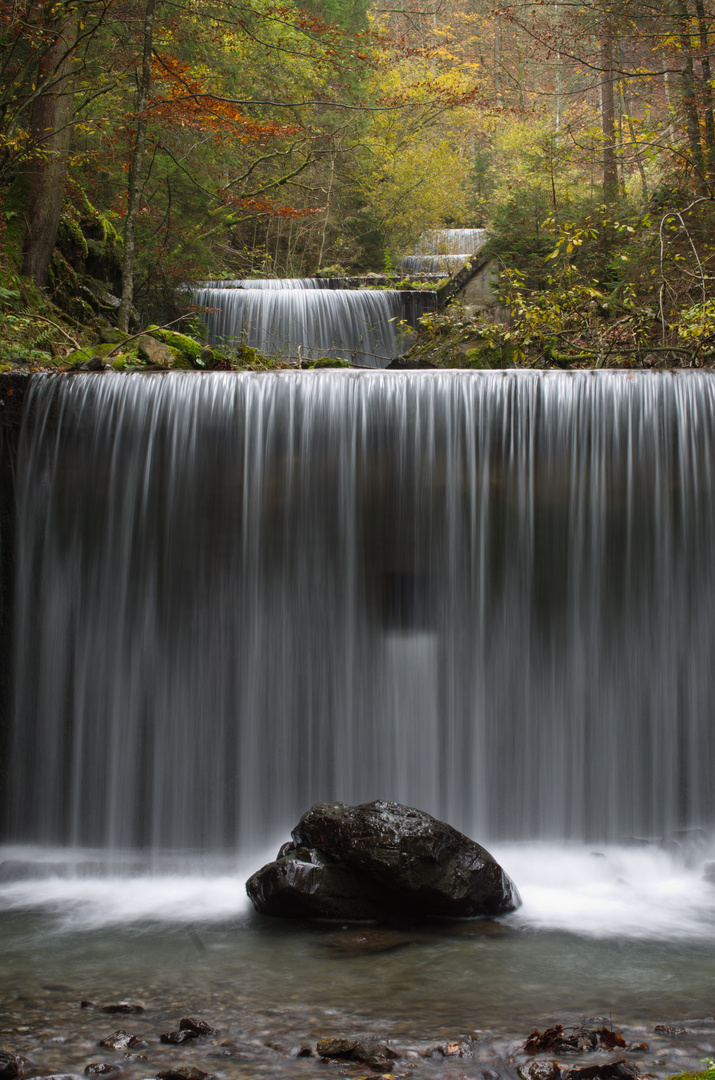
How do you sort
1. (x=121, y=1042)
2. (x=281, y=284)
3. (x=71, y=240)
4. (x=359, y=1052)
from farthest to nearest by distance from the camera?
(x=281, y=284) < (x=71, y=240) < (x=121, y=1042) < (x=359, y=1052)

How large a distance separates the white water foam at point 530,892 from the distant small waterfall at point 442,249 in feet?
54.4

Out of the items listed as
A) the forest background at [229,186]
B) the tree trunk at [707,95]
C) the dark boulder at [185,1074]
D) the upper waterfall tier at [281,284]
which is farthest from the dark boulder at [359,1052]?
the upper waterfall tier at [281,284]

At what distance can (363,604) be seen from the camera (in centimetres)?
648

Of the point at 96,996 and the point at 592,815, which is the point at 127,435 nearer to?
the point at 96,996

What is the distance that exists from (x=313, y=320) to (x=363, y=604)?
8098 mm

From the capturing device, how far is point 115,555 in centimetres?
663

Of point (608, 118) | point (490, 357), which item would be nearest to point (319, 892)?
point (490, 357)

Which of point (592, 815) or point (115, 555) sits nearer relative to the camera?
point (592, 815)

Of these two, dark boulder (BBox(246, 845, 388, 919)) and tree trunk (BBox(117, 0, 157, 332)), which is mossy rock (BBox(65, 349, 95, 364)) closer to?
tree trunk (BBox(117, 0, 157, 332))

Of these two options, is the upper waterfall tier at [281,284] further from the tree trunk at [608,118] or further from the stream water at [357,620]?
the stream water at [357,620]

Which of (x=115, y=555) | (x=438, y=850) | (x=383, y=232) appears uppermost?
(x=383, y=232)

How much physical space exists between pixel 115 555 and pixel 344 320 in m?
8.04

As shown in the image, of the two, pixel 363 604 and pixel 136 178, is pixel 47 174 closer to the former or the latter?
pixel 136 178

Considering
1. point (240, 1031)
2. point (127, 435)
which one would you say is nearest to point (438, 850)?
point (240, 1031)
